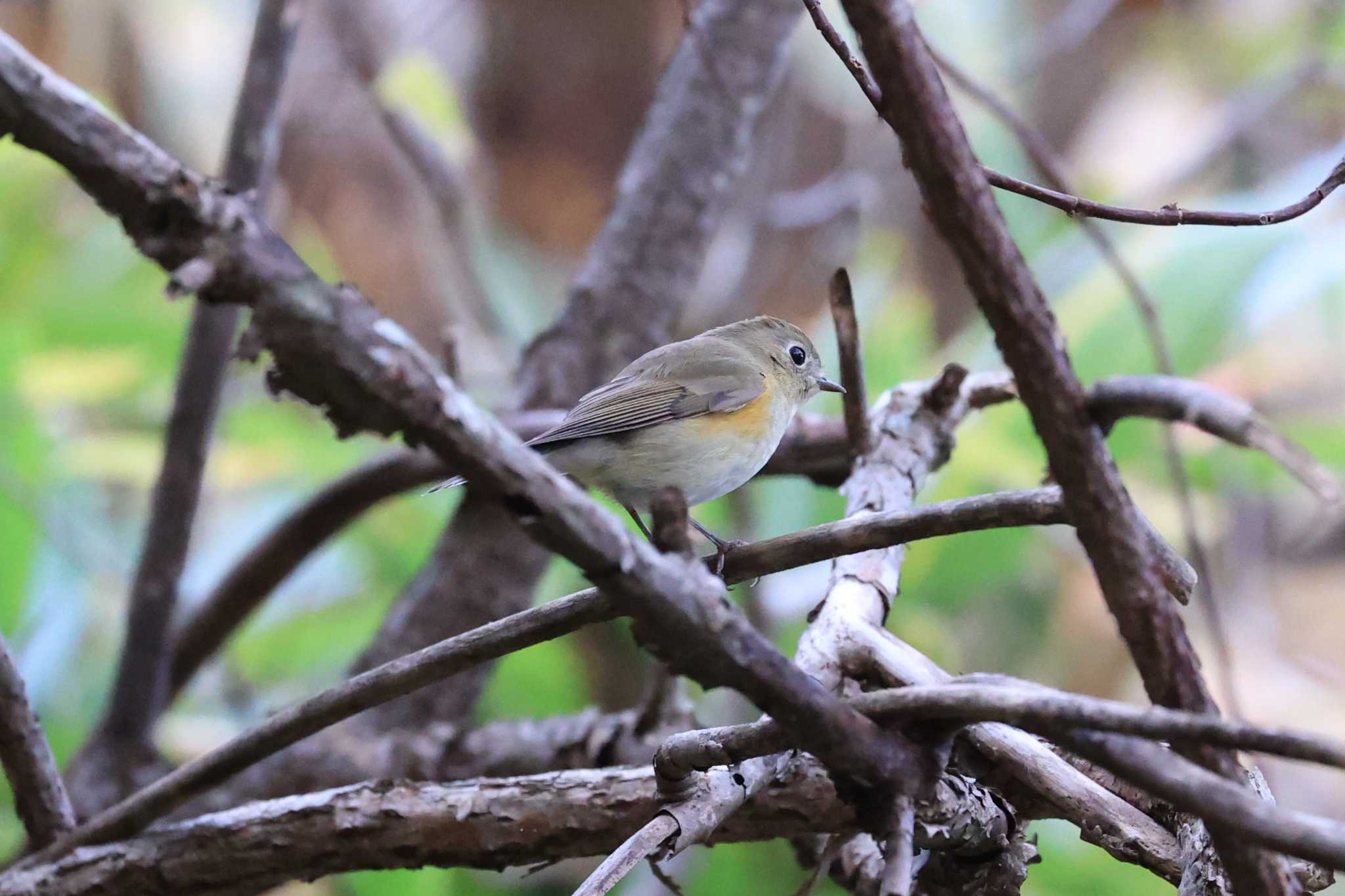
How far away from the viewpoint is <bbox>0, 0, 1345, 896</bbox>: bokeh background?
10.8 ft

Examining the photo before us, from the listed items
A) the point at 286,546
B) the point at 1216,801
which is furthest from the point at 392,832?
the point at 286,546

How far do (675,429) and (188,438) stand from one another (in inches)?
44.5

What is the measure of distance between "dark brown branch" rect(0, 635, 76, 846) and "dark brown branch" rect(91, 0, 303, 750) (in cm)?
93

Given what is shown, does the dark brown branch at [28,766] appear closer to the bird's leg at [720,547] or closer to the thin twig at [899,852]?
the bird's leg at [720,547]

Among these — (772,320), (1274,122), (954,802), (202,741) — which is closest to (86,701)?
(202,741)

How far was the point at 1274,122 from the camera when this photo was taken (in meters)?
5.94

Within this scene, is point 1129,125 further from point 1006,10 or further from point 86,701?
point 86,701

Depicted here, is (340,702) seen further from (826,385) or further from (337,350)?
(826,385)

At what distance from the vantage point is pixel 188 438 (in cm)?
250

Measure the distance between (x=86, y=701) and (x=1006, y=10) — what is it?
5456mm

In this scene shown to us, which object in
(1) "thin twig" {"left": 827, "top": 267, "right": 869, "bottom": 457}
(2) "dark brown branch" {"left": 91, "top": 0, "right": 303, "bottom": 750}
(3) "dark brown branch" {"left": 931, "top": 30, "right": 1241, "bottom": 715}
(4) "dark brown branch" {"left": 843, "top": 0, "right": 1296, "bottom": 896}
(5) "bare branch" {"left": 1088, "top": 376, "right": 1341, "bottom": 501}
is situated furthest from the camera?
(2) "dark brown branch" {"left": 91, "top": 0, "right": 303, "bottom": 750}

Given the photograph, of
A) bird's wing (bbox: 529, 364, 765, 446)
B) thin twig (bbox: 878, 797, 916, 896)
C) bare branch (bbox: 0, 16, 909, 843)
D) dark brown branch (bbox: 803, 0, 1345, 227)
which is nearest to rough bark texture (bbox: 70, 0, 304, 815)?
bird's wing (bbox: 529, 364, 765, 446)

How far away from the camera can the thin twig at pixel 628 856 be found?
1.04m

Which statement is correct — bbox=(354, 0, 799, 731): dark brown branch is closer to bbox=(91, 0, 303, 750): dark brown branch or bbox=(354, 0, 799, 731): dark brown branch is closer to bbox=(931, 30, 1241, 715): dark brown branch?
bbox=(91, 0, 303, 750): dark brown branch
